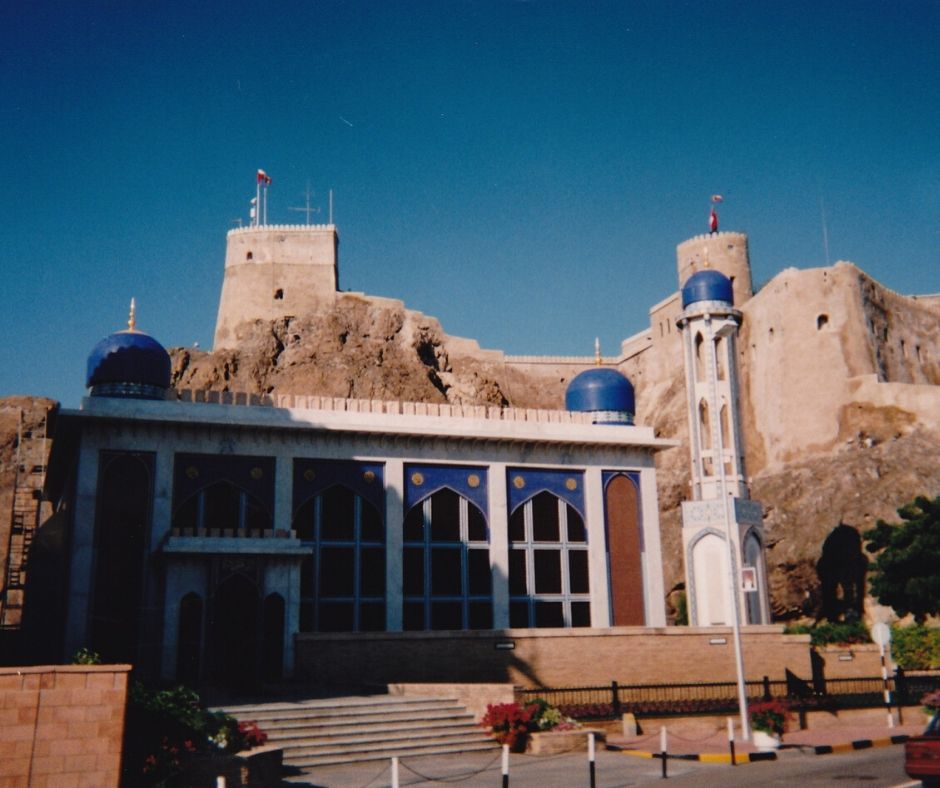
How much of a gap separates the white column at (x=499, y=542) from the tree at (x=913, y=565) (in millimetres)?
15460

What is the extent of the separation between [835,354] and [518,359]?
28367 mm

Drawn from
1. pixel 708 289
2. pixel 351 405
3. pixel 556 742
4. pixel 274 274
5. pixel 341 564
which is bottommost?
pixel 556 742

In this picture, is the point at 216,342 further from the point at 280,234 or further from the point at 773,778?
the point at 773,778

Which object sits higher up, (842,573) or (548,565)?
(842,573)

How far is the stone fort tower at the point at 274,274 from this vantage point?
246ft

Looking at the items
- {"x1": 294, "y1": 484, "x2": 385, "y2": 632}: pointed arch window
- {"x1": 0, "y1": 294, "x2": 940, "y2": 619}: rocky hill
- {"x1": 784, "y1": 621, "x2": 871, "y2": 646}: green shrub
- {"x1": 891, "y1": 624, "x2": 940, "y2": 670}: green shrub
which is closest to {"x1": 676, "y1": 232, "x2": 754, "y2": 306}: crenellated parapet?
{"x1": 0, "y1": 294, "x2": 940, "y2": 619}: rocky hill

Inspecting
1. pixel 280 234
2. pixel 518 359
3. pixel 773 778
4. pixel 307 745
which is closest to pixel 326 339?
pixel 280 234

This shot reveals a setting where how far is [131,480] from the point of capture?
2825 cm

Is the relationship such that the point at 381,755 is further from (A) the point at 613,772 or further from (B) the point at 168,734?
(B) the point at 168,734

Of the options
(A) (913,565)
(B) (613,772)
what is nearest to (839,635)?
(A) (913,565)

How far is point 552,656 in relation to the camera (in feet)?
91.1

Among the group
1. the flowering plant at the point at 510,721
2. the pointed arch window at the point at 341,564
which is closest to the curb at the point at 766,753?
the flowering plant at the point at 510,721

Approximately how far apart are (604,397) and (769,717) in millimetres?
16620

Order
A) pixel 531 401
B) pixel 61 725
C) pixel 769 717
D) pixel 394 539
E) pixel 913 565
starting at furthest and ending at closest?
1. pixel 531 401
2. pixel 913 565
3. pixel 394 539
4. pixel 769 717
5. pixel 61 725
